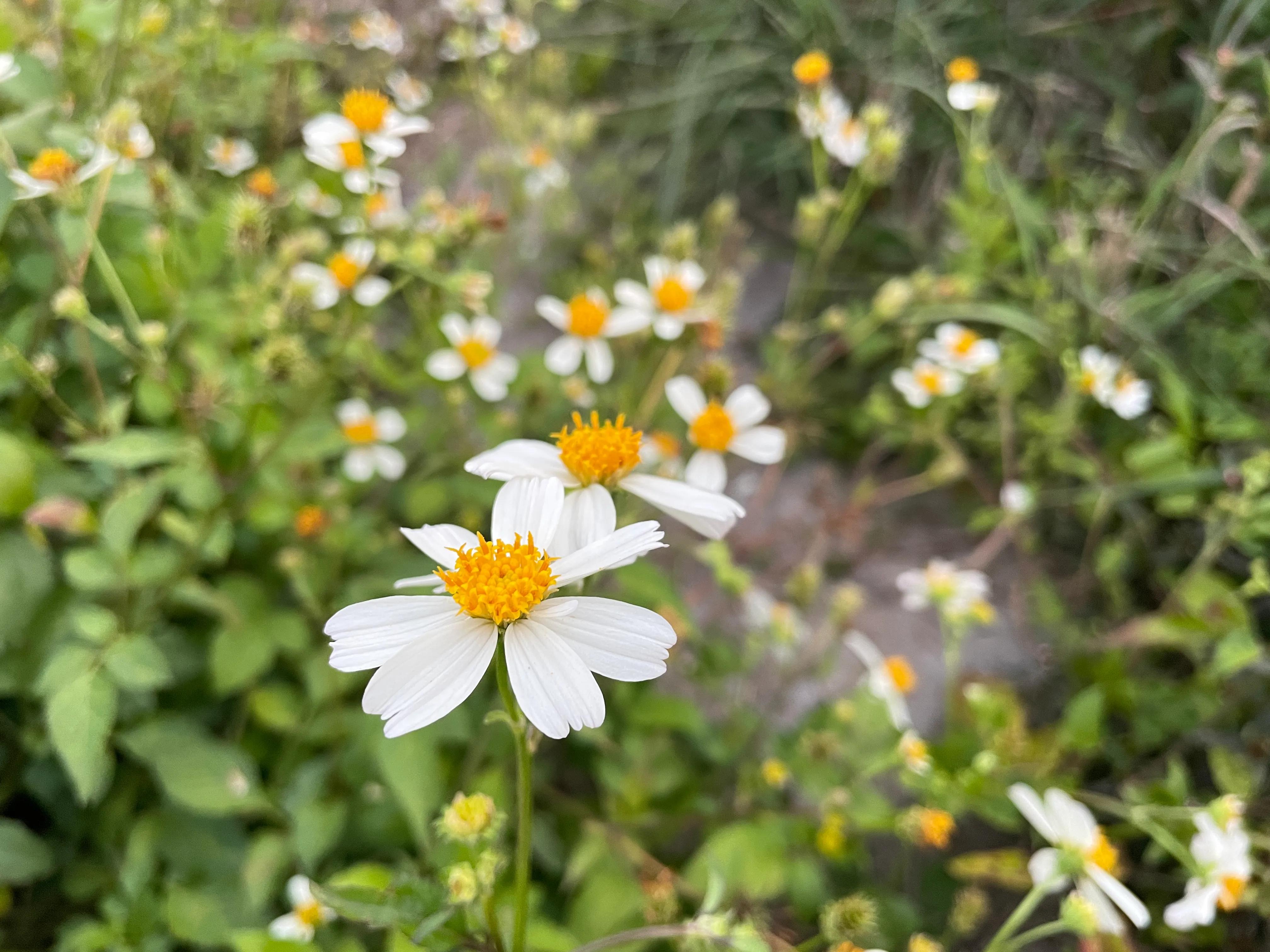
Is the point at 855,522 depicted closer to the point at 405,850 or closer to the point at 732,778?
the point at 732,778

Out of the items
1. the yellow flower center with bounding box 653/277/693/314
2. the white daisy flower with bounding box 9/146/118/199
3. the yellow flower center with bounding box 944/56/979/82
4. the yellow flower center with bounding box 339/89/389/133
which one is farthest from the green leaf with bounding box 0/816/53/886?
the yellow flower center with bounding box 944/56/979/82

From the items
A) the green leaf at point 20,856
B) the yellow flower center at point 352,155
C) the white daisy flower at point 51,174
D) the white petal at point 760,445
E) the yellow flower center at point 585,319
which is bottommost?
the green leaf at point 20,856

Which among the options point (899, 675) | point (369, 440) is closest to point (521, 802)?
point (369, 440)

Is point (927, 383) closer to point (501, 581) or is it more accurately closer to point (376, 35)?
point (501, 581)

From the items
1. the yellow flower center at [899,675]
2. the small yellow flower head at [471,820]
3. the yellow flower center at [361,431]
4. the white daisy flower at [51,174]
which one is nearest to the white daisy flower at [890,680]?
the yellow flower center at [899,675]

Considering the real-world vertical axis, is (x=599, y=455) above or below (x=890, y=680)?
above

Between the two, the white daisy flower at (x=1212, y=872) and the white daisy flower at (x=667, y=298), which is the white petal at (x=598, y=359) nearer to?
the white daisy flower at (x=667, y=298)
